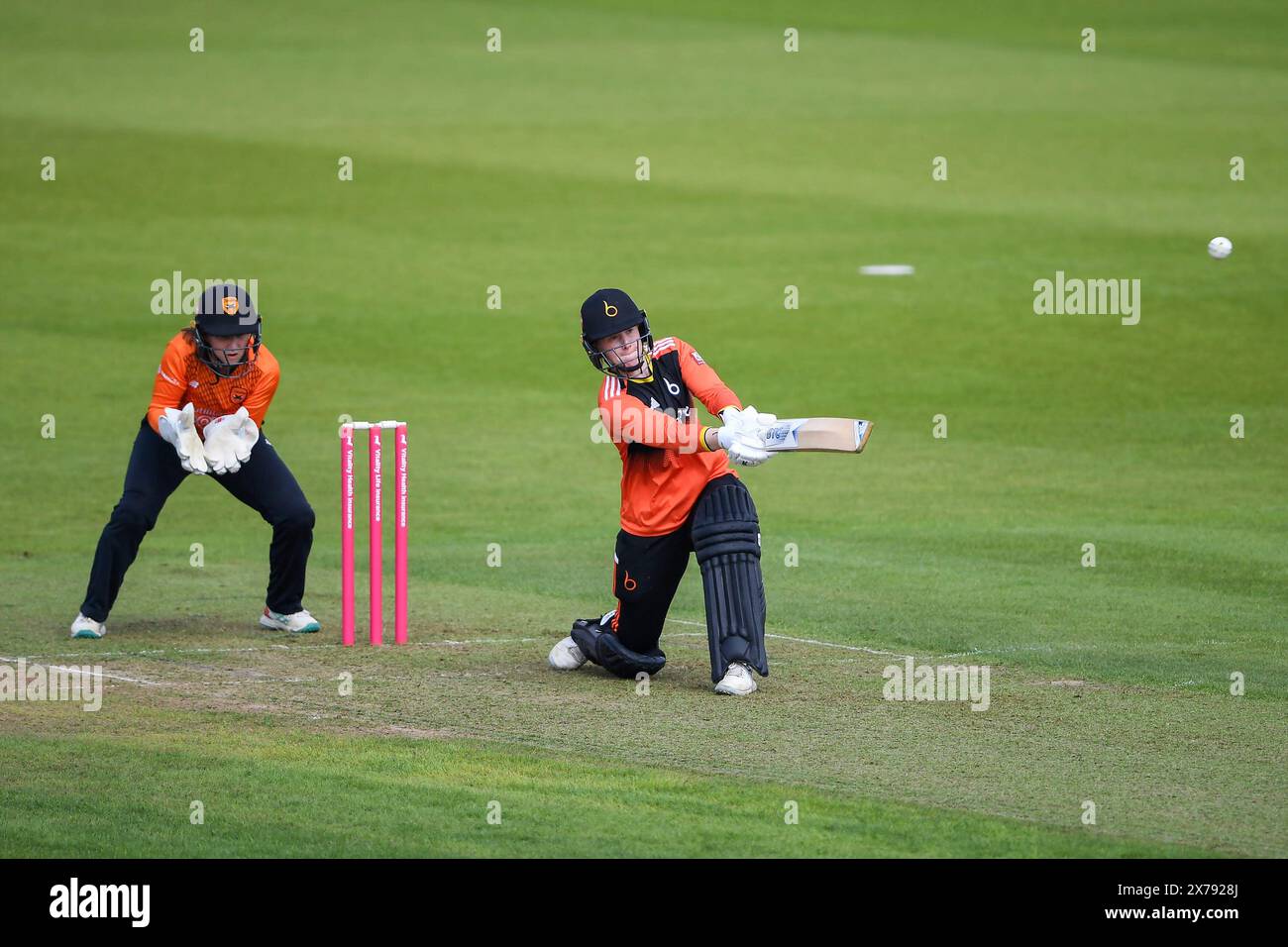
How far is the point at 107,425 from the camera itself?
2033cm

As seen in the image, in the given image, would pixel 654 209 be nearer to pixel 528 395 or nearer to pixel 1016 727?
pixel 528 395

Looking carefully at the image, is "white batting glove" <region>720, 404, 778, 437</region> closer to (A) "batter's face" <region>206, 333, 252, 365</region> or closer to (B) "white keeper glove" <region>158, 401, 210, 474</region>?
(A) "batter's face" <region>206, 333, 252, 365</region>

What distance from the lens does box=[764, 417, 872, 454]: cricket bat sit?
8.91 m

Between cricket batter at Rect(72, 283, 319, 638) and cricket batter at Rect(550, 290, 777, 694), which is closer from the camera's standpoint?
cricket batter at Rect(550, 290, 777, 694)

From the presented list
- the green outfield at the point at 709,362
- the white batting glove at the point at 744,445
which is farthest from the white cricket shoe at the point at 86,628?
the white batting glove at the point at 744,445

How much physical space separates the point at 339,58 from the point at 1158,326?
2115cm

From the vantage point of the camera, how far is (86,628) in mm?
11008

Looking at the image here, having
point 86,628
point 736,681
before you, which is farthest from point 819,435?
point 86,628

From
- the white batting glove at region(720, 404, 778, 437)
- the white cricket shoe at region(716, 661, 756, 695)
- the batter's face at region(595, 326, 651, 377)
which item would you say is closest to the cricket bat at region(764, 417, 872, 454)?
the white batting glove at region(720, 404, 778, 437)

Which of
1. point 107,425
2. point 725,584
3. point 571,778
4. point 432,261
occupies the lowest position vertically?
point 571,778

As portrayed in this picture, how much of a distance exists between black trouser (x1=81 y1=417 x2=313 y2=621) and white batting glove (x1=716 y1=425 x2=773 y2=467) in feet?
10.1

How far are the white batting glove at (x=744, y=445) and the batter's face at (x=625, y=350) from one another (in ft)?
2.38

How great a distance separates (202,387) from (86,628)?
1523 millimetres

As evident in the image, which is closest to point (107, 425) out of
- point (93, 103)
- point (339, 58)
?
point (93, 103)
